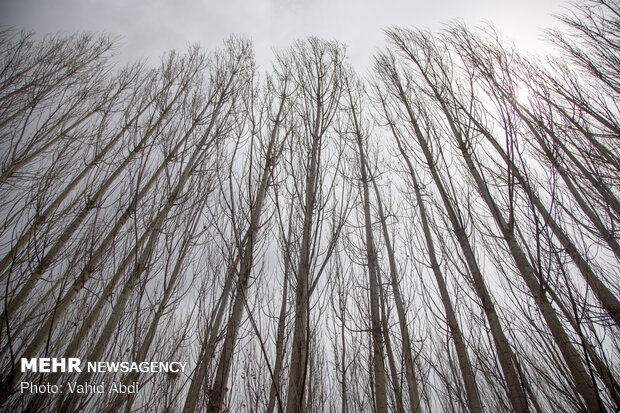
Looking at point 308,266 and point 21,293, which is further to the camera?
point 21,293

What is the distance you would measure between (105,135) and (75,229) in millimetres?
2500

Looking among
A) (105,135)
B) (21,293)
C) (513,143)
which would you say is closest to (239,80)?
(105,135)

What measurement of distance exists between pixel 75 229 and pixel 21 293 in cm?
111

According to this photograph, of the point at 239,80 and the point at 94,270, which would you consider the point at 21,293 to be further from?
the point at 239,80

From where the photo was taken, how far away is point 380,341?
2781 millimetres

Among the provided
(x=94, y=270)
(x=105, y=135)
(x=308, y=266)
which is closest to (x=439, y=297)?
(x=308, y=266)

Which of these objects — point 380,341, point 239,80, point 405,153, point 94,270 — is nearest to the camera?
point 380,341

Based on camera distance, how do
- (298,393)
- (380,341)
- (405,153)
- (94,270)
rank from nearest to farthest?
(298,393) < (380,341) < (94,270) < (405,153)

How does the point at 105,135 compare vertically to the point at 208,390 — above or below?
above

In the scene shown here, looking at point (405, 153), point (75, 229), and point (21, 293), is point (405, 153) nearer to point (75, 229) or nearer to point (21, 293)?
point (75, 229)

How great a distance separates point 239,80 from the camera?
6512mm

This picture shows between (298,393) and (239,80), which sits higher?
(239,80)

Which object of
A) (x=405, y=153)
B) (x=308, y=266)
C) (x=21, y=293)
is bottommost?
(x=308, y=266)

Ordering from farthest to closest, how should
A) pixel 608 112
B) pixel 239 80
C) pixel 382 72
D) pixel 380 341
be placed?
pixel 239 80 → pixel 382 72 → pixel 608 112 → pixel 380 341
